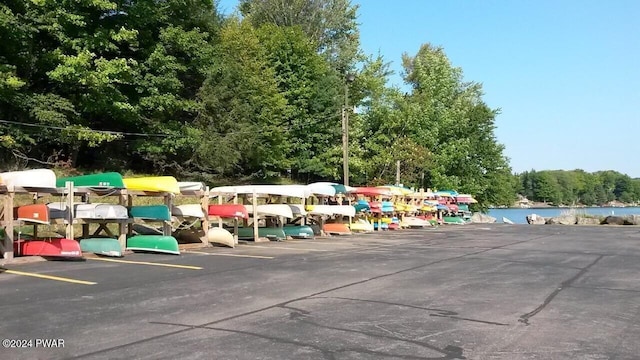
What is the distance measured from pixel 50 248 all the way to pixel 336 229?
524 inches

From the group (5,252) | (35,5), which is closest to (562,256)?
(5,252)

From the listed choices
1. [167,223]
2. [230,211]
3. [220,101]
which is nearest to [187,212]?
[167,223]

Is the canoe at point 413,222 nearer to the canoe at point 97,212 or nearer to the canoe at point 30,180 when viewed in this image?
the canoe at point 97,212

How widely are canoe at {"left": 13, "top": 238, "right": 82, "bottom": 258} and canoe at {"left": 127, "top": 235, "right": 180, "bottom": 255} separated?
1998 mm

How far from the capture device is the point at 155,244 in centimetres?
1472

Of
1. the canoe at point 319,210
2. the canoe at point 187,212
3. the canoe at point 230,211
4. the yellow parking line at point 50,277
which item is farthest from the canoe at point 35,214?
the canoe at point 319,210

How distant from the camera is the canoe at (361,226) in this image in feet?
85.9

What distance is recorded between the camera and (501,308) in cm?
773

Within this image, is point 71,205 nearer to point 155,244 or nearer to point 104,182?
point 104,182

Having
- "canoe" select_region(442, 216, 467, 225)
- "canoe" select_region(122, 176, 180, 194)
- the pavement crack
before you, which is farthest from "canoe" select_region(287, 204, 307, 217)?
"canoe" select_region(442, 216, 467, 225)

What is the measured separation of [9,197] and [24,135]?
1662 centimetres

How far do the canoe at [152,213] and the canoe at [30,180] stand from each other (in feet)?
8.88

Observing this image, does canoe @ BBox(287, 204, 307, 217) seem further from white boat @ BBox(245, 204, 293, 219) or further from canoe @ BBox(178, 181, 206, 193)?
canoe @ BBox(178, 181, 206, 193)

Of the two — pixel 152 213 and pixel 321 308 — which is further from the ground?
pixel 152 213
